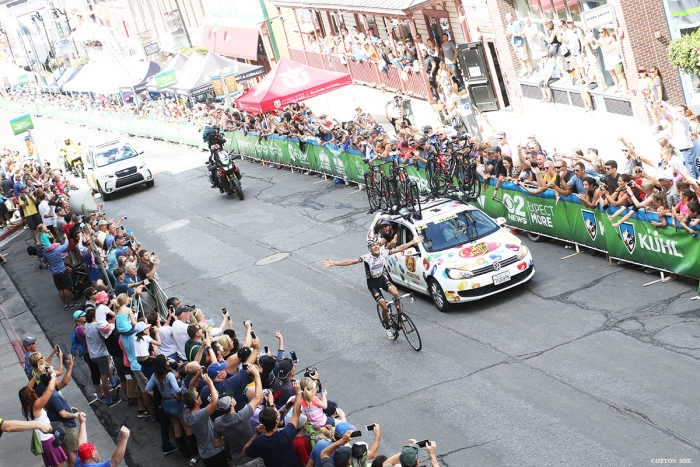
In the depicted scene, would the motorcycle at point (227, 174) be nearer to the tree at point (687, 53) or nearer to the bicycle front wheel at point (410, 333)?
the tree at point (687, 53)

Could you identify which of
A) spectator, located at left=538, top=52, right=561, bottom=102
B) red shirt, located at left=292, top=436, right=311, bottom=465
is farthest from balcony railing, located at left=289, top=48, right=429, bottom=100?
red shirt, located at left=292, top=436, right=311, bottom=465

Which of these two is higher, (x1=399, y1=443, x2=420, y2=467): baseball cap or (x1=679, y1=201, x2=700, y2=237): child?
(x1=399, y1=443, x2=420, y2=467): baseball cap

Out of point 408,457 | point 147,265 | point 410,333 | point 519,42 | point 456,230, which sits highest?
point 519,42

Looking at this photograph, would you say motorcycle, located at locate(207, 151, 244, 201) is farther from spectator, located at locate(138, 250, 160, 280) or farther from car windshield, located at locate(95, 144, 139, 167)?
spectator, located at locate(138, 250, 160, 280)

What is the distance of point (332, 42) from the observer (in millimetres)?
46812

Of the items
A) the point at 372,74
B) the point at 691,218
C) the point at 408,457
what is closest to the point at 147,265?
the point at 691,218

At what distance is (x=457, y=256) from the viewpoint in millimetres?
16094

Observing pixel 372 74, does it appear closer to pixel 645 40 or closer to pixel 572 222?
pixel 645 40

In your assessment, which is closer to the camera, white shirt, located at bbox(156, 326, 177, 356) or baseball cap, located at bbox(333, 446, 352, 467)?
baseball cap, located at bbox(333, 446, 352, 467)

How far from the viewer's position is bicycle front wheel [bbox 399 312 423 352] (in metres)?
14.8

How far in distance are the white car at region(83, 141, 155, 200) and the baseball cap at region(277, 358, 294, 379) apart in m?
23.5

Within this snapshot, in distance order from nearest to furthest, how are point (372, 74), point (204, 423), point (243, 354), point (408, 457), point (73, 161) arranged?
point (408, 457)
point (204, 423)
point (243, 354)
point (372, 74)
point (73, 161)

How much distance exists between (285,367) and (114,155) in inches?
989

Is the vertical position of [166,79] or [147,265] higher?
[166,79]
